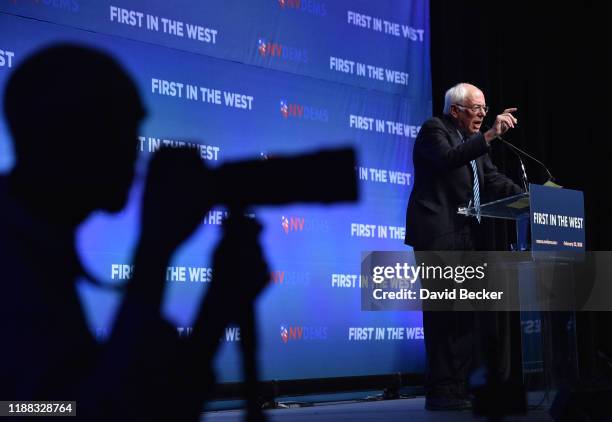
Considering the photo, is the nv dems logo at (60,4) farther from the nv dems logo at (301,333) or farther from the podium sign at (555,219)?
the podium sign at (555,219)

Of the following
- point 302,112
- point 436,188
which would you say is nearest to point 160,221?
point 436,188

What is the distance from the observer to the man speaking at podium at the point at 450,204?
3.69 metres

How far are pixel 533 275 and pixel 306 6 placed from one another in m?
2.42

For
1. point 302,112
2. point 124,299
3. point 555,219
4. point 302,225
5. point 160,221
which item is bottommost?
point 124,299

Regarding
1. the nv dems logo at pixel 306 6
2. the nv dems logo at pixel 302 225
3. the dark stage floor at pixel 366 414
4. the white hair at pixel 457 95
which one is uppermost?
the nv dems logo at pixel 306 6

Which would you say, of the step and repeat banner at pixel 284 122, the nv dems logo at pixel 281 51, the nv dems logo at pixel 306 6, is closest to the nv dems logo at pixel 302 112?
the step and repeat banner at pixel 284 122

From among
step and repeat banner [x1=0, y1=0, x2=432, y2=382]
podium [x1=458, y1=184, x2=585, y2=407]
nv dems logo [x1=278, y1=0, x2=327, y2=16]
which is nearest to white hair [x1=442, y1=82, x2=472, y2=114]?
podium [x1=458, y1=184, x2=585, y2=407]

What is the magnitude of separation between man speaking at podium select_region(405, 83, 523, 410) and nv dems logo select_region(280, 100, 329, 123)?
3.63ft

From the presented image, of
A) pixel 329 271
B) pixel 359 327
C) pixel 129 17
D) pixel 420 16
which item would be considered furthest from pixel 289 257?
pixel 420 16

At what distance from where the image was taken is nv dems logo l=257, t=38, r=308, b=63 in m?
4.79

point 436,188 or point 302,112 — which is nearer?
point 436,188

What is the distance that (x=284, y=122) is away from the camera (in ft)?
15.8

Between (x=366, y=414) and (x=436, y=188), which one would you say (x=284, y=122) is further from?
(x=366, y=414)
